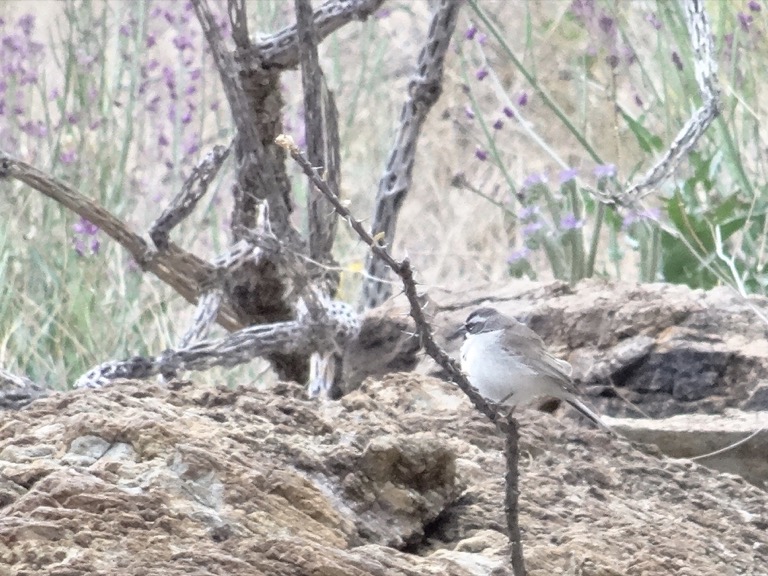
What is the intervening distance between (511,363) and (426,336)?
1.76m

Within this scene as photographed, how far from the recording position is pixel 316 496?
1493 millimetres

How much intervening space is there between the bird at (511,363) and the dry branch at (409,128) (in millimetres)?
505

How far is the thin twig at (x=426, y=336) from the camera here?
1122mm

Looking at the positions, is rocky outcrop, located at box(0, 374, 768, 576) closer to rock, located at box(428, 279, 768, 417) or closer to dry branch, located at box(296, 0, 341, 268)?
rock, located at box(428, 279, 768, 417)

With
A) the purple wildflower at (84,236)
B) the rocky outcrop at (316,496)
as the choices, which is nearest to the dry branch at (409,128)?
the purple wildflower at (84,236)

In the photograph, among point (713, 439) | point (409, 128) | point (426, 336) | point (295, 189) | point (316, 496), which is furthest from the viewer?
point (295, 189)

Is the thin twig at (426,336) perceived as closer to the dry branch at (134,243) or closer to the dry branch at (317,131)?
the dry branch at (317,131)

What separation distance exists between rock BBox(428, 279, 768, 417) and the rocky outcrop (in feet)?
2.39

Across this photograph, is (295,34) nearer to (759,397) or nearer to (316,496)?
(759,397)

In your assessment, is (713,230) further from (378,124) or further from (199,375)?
(378,124)

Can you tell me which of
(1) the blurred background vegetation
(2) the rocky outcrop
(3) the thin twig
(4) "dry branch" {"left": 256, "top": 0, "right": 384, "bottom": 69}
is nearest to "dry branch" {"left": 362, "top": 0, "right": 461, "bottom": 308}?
(1) the blurred background vegetation

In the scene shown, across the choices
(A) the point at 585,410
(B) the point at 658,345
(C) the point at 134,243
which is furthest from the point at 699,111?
(C) the point at 134,243

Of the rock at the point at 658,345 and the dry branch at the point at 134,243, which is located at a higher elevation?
the dry branch at the point at 134,243

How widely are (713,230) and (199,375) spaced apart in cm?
168
